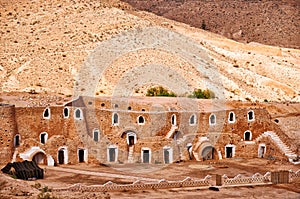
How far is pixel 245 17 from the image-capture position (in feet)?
450

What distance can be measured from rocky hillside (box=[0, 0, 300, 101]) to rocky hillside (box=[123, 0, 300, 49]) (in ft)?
106

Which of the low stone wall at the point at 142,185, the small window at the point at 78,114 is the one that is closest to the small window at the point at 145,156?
the small window at the point at 78,114

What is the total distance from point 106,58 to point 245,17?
73.4m

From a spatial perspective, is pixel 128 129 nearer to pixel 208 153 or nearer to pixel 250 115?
pixel 208 153

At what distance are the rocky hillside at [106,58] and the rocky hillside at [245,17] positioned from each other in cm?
3232

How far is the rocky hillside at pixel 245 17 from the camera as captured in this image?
423 ft

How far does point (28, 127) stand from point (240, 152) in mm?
17589

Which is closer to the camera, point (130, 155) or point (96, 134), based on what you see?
point (130, 155)

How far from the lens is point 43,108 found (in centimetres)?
4478

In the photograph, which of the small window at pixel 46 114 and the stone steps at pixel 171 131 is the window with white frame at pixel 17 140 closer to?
the small window at pixel 46 114

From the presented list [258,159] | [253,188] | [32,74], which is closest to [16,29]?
[32,74]

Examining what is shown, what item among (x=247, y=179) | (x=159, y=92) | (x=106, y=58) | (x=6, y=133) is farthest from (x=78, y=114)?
(x=106, y=58)

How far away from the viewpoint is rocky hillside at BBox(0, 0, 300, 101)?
66688 millimetres

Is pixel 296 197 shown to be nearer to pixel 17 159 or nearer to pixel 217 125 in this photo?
pixel 217 125
